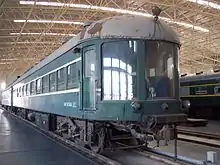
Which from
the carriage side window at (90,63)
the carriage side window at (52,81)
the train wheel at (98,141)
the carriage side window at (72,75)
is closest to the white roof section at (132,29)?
the carriage side window at (90,63)

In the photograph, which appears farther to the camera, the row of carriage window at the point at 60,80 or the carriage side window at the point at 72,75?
the row of carriage window at the point at 60,80

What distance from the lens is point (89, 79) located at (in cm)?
773

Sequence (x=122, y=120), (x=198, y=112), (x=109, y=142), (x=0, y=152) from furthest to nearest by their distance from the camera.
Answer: (x=198, y=112)
(x=0, y=152)
(x=109, y=142)
(x=122, y=120)

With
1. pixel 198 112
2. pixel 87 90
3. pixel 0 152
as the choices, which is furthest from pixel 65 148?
pixel 198 112

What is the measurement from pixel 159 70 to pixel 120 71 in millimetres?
849

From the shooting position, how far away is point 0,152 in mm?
9227

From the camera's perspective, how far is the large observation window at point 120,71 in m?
7.11

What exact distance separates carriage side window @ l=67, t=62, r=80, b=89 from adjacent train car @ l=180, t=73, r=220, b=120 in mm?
10233

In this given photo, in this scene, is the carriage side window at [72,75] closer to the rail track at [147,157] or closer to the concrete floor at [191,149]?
the rail track at [147,157]

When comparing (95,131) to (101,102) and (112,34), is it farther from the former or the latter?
(112,34)

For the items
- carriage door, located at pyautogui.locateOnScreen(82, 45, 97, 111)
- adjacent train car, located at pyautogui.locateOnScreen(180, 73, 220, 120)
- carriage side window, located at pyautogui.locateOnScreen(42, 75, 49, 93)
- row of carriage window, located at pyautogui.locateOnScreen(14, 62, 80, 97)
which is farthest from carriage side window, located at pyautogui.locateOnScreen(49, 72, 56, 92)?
adjacent train car, located at pyautogui.locateOnScreen(180, 73, 220, 120)

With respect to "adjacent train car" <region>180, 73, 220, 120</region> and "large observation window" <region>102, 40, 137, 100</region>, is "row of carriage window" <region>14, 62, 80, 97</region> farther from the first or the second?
"adjacent train car" <region>180, 73, 220, 120</region>

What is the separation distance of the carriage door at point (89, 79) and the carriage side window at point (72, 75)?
0.55 metres

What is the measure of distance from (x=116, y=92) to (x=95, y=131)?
1279 millimetres
